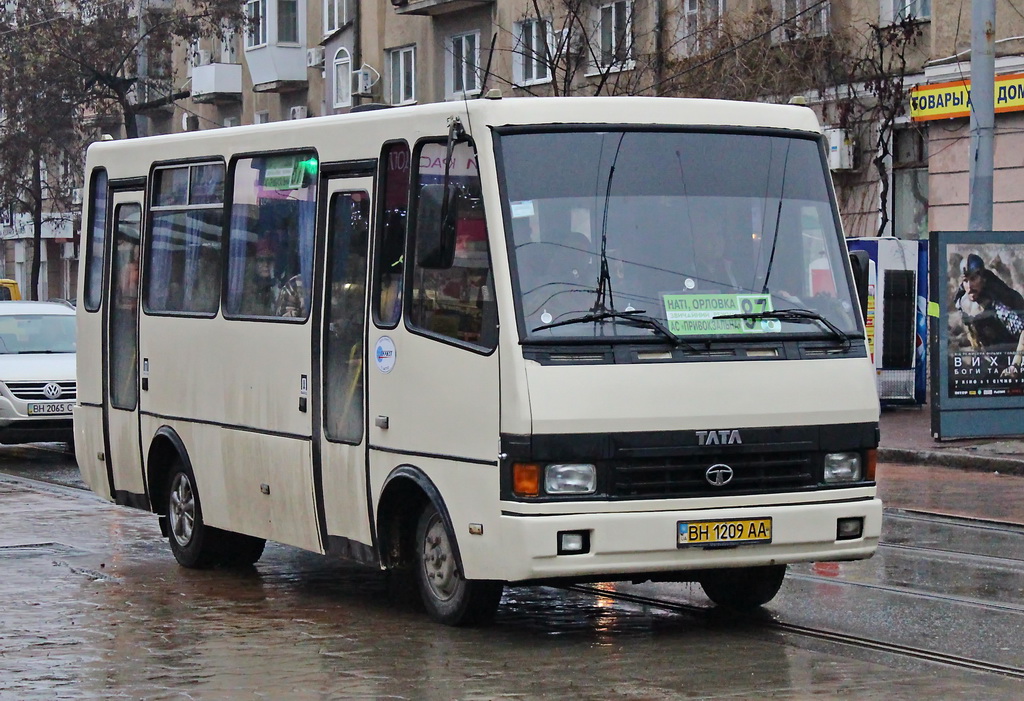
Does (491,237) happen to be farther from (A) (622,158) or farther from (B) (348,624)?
(B) (348,624)

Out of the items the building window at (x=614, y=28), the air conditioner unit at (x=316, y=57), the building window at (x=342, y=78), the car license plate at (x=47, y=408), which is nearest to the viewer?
the car license plate at (x=47, y=408)

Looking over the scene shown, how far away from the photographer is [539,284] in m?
8.25

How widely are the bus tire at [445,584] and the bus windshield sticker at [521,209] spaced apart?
1.42 meters

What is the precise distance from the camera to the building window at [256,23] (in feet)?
163

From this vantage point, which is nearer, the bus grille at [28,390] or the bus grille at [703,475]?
the bus grille at [703,475]

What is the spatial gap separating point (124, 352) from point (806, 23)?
1937 centimetres

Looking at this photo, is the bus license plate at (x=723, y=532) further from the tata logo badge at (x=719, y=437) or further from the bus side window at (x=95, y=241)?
the bus side window at (x=95, y=241)

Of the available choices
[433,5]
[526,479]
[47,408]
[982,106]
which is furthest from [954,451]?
[433,5]

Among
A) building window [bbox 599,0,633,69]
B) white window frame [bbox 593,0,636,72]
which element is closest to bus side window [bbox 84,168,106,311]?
building window [bbox 599,0,633,69]

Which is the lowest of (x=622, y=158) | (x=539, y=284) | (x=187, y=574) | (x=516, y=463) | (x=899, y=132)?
(x=187, y=574)

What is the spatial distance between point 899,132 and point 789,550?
70.0 ft

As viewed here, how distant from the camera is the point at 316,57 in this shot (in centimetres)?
4778

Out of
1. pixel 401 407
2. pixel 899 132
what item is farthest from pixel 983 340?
pixel 401 407

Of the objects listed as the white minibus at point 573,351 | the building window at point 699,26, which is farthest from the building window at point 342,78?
the white minibus at point 573,351
